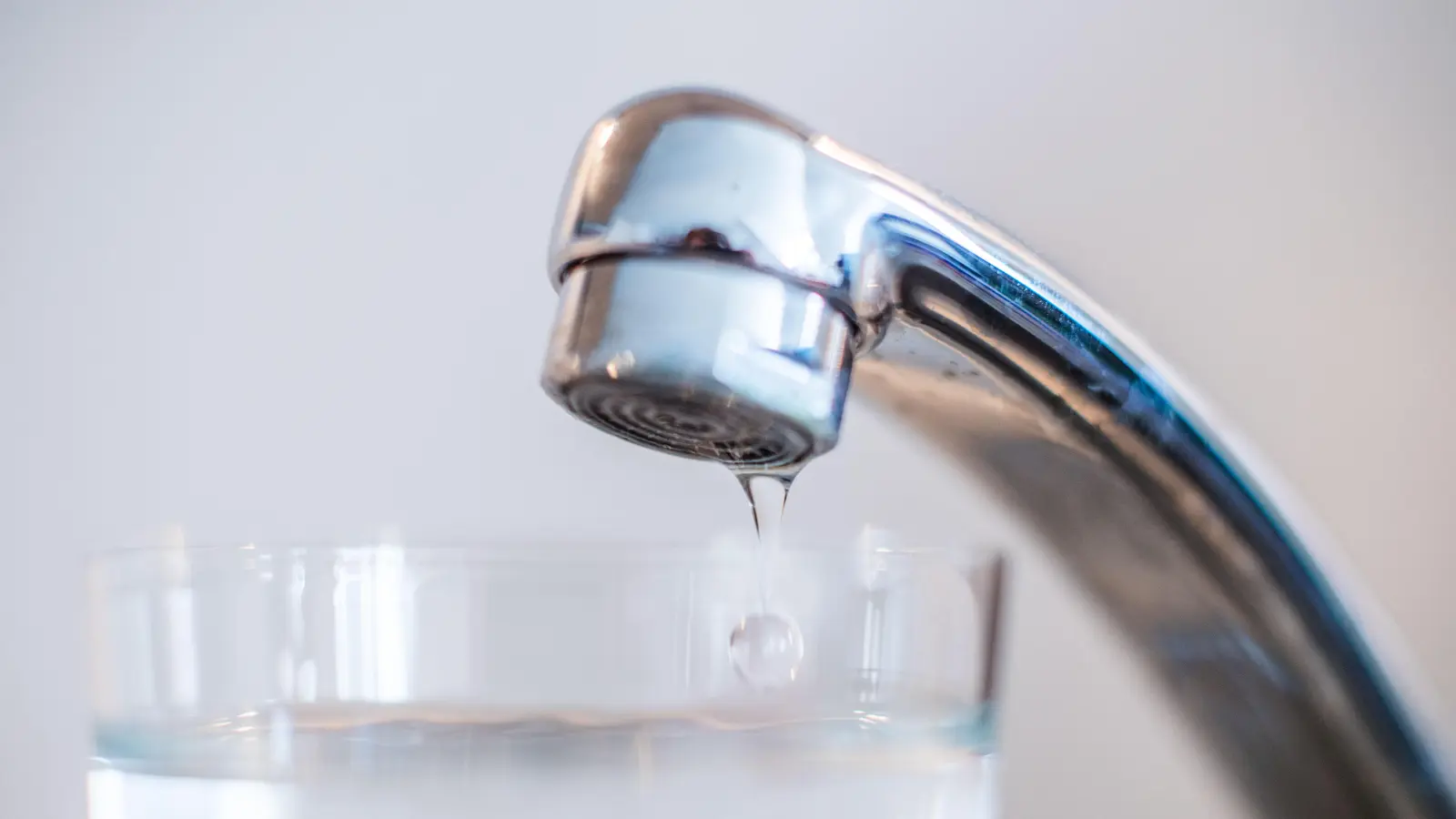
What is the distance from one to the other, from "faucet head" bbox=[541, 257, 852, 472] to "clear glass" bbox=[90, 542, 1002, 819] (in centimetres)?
11

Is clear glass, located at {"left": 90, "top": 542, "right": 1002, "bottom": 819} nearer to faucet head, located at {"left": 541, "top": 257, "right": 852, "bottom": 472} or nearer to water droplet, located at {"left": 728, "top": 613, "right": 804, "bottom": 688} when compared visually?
water droplet, located at {"left": 728, "top": 613, "right": 804, "bottom": 688}

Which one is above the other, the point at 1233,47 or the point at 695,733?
the point at 1233,47

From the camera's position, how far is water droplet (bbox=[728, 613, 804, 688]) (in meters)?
0.26

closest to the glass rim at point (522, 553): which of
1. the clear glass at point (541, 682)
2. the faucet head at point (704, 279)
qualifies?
the clear glass at point (541, 682)

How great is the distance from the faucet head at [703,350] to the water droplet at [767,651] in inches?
4.2

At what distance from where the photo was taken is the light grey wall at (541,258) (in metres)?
0.42

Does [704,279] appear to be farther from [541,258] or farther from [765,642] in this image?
[541,258]

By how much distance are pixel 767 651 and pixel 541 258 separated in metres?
0.22

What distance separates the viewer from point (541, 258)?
1.40 feet

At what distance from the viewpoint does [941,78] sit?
1.38 feet

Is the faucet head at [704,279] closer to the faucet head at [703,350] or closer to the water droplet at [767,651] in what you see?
the faucet head at [703,350]

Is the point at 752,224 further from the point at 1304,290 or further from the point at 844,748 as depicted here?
the point at 1304,290

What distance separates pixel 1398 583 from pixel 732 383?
38cm

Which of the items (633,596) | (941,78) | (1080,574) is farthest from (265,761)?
(941,78)
